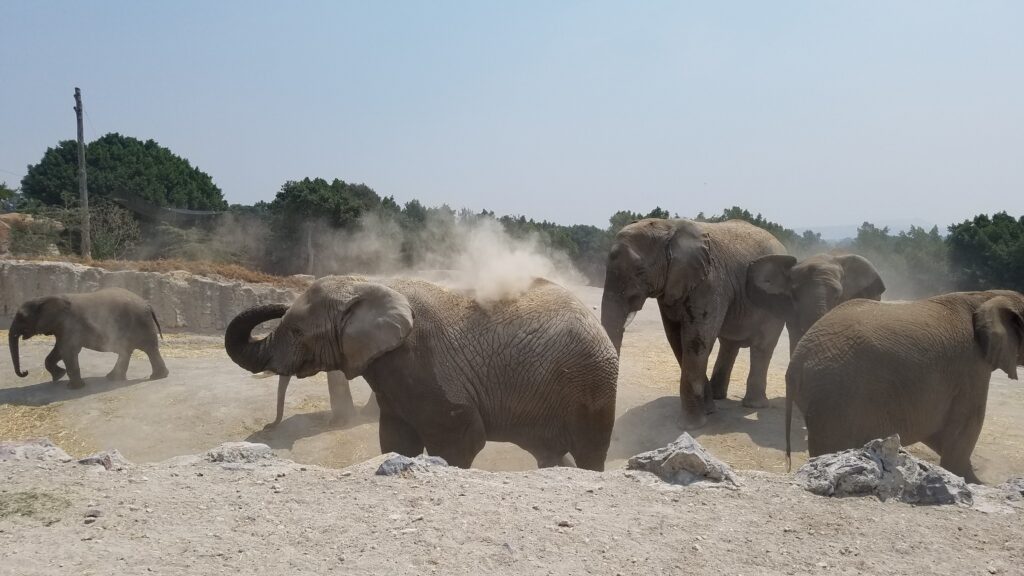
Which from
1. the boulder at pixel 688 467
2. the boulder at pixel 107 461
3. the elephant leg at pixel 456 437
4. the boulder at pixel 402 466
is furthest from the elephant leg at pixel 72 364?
the boulder at pixel 688 467

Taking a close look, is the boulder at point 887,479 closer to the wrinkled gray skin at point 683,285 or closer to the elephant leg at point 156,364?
the wrinkled gray skin at point 683,285

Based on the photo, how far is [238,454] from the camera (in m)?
5.46

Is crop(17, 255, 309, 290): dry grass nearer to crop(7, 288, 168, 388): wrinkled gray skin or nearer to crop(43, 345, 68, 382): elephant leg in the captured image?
crop(7, 288, 168, 388): wrinkled gray skin

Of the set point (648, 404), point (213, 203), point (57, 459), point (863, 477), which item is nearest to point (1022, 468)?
point (648, 404)

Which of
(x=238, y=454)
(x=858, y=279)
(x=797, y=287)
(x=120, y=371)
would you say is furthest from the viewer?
(x=120, y=371)

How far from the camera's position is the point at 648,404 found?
38.4 ft

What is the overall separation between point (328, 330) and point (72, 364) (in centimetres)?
828

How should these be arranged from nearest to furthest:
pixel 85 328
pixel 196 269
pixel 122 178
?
pixel 85 328 < pixel 196 269 < pixel 122 178

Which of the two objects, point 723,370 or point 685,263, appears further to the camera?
point 723,370

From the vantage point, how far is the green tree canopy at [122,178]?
47500 mm

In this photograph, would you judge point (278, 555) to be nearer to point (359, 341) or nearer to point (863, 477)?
point (359, 341)

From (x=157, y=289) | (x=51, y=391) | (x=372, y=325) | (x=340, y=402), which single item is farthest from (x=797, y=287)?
(x=157, y=289)

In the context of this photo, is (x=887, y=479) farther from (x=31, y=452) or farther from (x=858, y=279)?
(x=858, y=279)

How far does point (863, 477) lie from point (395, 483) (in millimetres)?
2949
